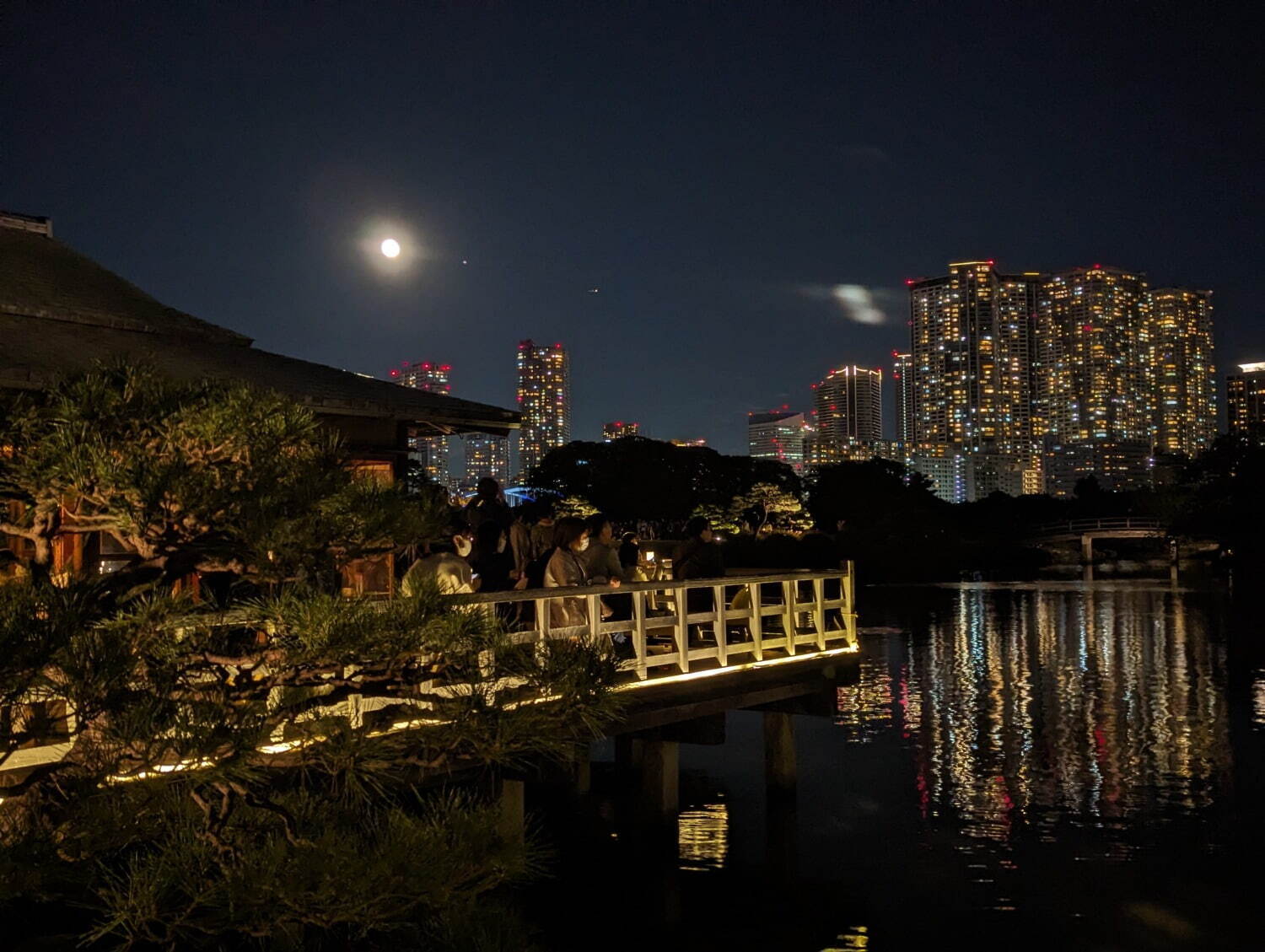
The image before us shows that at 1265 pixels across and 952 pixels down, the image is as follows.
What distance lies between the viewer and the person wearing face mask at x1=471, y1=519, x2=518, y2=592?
10453 millimetres

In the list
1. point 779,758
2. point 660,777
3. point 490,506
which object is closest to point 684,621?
point 660,777

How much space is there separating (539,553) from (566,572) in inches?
73.6

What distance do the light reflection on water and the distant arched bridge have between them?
159 ft

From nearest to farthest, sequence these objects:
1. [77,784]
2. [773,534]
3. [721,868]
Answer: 1. [77,784]
2. [721,868]
3. [773,534]

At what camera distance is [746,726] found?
22.9 metres

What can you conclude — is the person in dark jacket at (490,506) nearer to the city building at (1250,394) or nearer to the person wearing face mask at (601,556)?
the person wearing face mask at (601,556)

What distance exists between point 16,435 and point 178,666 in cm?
140

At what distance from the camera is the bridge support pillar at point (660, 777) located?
13055mm

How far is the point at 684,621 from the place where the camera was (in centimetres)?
1203

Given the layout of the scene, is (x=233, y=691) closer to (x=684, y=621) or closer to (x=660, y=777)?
(x=684, y=621)

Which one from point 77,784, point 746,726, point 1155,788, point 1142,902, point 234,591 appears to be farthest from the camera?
point 746,726

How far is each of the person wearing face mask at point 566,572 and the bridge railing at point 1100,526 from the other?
82.7 m

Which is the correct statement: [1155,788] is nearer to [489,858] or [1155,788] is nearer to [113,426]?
[489,858]

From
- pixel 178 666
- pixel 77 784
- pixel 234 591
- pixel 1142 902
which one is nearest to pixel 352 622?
pixel 178 666
